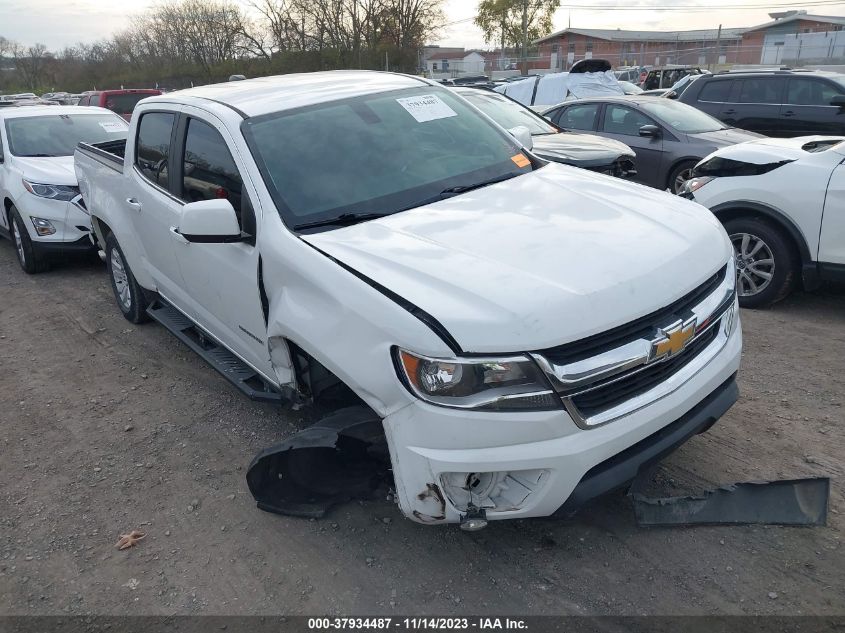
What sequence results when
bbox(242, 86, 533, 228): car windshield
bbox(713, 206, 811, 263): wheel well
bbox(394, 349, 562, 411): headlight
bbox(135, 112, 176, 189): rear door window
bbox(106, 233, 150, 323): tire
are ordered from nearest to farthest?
bbox(394, 349, 562, 411): headlight, bbox(242, 86, 533, 228): car windshield, bbox(135, 112, 176, 189): rear door window, bbox(713, 206, 811, 263): wheel well, bbox(106, 233, 150, 323): tire

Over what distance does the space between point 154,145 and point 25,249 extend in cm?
400

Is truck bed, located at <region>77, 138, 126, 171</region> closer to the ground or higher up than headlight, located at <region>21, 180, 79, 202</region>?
higher up

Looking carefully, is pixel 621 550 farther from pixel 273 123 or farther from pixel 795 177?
pixel 795 177

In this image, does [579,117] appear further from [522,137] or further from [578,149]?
[522,137]

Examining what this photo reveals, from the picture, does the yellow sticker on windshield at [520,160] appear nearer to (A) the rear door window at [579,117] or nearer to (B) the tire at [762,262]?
(B) the tire at [762,262]

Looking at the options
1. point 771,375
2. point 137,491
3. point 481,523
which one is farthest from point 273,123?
point 771,375

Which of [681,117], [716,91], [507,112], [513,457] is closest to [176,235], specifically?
[513,457]

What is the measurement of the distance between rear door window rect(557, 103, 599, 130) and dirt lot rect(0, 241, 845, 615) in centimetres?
568

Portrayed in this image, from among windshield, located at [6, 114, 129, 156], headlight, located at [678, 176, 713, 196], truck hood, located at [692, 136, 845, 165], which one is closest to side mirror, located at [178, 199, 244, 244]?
headlight, located at [678, 176, 713, 196]

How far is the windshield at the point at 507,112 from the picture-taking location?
796 centimetres

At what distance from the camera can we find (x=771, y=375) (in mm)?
4070

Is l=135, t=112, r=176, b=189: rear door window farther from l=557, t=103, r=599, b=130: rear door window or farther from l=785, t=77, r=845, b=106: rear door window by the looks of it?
l=785, t=77, r=845, b=106: rear door window

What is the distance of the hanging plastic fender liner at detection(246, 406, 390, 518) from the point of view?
286 cm

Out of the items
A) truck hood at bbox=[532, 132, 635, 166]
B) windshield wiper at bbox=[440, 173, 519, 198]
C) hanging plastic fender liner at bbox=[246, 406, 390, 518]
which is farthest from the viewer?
truck hood at bbox=[532, 132, 635, 166]
